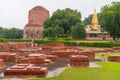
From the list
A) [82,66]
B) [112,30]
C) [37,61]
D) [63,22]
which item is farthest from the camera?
[63,22]

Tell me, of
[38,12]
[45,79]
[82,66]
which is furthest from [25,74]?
[38,12]

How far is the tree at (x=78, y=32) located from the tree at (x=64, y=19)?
6.32 m

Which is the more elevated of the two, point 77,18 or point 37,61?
point 77,18

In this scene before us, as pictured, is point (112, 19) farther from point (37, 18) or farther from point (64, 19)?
point (37, 18)

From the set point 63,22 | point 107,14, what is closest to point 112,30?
point 107,14

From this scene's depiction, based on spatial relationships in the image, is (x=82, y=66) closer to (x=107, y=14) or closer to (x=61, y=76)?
(x=61, y=76)

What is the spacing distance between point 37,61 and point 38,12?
67311 millimetres

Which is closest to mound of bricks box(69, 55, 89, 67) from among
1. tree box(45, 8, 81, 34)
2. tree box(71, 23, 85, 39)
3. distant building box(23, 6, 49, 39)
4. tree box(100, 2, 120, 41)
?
tree box(100, 2, 120, 41)

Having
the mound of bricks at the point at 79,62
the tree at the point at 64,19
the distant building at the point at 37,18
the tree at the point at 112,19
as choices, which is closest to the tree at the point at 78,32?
the tree at the point at 64,19

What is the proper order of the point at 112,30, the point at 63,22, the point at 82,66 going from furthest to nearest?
the point at 63,22, the point at 112,30, the point at 82,66

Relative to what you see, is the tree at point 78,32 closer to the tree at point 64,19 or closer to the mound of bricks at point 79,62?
the tree at point 64,19

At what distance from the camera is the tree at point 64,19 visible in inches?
2640

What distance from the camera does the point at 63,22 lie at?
220 feet

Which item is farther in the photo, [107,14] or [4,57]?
[107,14]
